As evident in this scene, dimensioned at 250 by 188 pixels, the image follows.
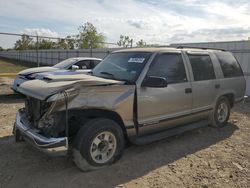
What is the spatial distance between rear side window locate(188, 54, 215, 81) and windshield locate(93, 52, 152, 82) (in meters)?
1.21

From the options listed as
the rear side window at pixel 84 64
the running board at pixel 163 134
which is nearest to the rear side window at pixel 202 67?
the running board at pixel 163 134

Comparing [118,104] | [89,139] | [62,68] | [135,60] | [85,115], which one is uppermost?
[135,60]

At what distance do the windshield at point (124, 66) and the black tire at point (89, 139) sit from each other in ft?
2.81

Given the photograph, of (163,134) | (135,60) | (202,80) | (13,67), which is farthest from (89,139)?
(13,67)

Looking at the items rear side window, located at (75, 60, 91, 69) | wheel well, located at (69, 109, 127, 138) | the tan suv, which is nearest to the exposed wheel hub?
the tan suv

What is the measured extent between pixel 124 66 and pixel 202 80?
1803 millimetres

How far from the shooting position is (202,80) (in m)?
5.60

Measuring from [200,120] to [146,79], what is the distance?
2.06 meters

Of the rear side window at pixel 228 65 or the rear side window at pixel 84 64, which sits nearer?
the rear side window at pixel 228 65

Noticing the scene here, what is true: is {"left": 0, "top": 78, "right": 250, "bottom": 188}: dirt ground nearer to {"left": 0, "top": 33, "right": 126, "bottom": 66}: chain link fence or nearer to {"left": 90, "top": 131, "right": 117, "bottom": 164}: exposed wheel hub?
{"left": 90, "top": 131, "right": 117, "bottom": 164}: exposed wheel hub

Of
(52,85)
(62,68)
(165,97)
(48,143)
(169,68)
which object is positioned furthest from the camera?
(62,68)

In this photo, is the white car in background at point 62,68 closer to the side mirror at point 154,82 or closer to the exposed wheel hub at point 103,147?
the side mirror at point 154,82

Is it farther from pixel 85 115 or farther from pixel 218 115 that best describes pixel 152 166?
pixel 218 115

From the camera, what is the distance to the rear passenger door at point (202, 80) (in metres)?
5.42
